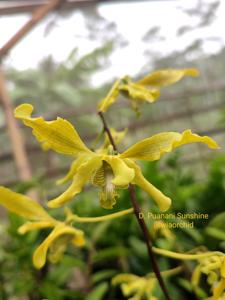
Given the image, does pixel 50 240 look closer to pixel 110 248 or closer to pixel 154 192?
pixel 154 192

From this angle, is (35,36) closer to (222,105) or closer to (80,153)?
(222,105)

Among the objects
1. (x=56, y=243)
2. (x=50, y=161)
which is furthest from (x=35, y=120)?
(x=50, y=161)

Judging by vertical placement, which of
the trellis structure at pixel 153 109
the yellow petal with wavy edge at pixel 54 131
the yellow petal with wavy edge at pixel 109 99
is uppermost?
the yellow petal with wavy edge at pixel 54 131

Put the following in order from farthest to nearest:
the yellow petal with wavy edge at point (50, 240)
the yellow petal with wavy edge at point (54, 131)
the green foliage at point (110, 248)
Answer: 1. the green foliage at point (110, 248)
2. the yellow petal with wavy edge at point (50, 240)
3. the yellow petal with wavy edge at point (54, 131)

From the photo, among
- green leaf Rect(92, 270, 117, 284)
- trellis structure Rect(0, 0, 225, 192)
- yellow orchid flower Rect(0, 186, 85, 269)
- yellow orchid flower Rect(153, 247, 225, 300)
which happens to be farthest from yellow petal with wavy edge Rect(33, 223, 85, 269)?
trellis structure Rect(0, 0, 225, 192)

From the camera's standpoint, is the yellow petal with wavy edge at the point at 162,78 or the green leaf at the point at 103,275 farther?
the green leaf at the point at 103,275

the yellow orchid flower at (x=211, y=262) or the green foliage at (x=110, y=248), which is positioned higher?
the yellow orchid flower at (x=211, y=262)

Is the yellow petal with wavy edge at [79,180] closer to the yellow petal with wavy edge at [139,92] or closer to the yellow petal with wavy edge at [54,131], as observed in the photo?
the yellow petal with wavy edge at [54,131]

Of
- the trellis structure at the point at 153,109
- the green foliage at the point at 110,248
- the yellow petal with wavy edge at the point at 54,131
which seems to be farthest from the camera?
the trellis structure at the point at 153,109

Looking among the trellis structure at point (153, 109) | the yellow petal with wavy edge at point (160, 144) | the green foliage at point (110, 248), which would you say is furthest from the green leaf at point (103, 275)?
the trellis structure at point (153, 109)
